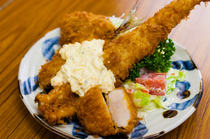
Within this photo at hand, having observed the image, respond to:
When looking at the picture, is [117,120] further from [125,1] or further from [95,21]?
[125,1]

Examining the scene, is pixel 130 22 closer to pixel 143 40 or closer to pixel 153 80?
pixel 143 40

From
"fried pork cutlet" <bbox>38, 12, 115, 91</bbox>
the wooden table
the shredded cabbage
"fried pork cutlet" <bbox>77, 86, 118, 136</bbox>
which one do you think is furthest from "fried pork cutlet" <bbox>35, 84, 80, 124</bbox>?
the shredded cabbage

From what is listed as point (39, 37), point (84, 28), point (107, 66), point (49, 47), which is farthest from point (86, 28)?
point (39, 37)

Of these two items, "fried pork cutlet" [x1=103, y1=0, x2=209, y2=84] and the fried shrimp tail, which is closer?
"fried pork cutlet" [x1=103, y1=0, x2=209, y2=84]

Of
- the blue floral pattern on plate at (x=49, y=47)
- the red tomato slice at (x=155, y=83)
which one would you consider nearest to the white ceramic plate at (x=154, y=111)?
the blue floral pattern on plate at (x=49, y=47)

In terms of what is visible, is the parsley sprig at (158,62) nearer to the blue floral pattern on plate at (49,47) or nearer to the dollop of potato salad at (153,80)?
the dollop of potato salad at (153,80)

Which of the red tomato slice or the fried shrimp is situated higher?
the fried shrimp

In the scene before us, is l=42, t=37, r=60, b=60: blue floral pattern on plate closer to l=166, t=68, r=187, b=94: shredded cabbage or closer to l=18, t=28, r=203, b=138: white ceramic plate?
l=18, t=28, r=203, b=138: white ceramic plate
